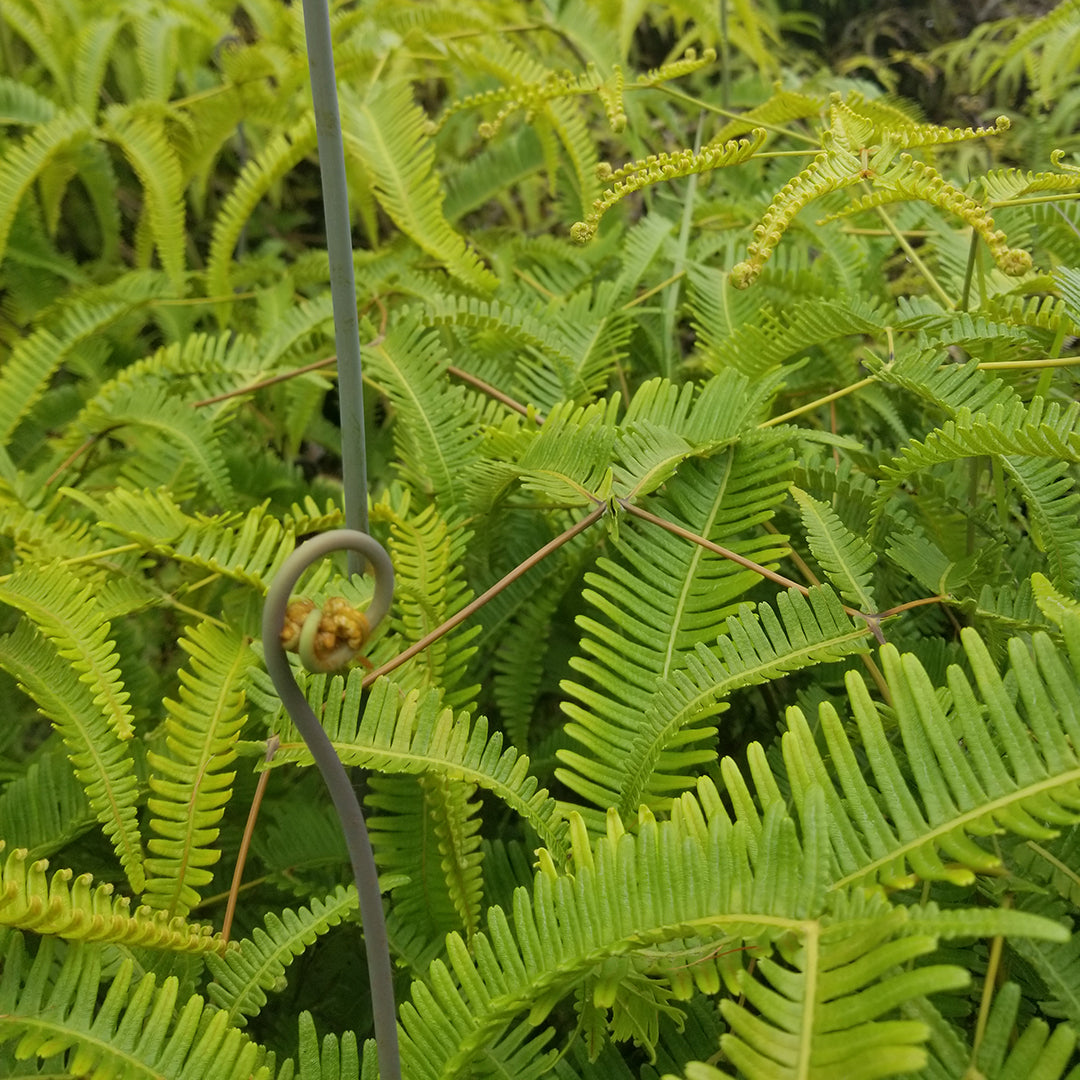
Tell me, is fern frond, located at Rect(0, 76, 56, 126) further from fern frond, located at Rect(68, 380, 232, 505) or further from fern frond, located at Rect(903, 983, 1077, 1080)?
fern frond, located at Rect(903, 983, 1077, 1080)

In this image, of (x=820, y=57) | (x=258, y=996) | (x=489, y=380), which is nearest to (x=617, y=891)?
(x=258, y=996)

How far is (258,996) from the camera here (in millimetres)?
577

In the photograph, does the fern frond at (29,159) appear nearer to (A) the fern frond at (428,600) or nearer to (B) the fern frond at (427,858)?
(A) the fern frond at (428,600)

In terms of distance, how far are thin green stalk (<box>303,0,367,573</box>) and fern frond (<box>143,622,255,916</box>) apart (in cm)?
18

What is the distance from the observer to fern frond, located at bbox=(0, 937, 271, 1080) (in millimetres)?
503

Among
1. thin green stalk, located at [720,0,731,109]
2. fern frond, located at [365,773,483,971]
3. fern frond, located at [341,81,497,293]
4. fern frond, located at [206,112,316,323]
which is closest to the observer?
fern frond, located at [365,773,483,971]

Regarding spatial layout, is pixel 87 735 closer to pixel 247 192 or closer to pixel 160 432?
pixel 160 432

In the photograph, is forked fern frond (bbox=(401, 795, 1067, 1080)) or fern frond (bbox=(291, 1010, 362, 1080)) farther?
fern frond (bbox=(291, 1010, 362, 1080))

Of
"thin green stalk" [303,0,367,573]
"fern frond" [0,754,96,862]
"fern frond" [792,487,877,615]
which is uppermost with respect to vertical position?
"thin green stalk" [303,0,367,573]

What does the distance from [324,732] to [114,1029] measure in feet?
1.05

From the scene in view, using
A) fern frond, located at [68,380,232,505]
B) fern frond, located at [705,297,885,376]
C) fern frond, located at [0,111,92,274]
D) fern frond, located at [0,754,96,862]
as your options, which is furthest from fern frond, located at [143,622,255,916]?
fern frond, located at [0,111,92,274]

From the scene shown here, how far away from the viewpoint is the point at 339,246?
554mm

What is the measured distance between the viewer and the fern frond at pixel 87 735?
644 millimetres

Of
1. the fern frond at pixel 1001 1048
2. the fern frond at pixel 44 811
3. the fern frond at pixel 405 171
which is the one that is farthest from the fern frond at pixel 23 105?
the fern frond at pixel 1001 1048
